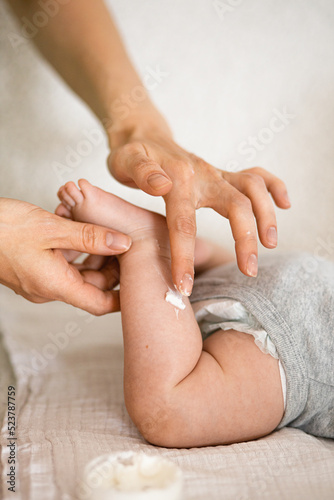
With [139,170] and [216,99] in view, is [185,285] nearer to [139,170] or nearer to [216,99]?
[139,170]

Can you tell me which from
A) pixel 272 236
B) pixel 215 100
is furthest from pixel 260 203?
pixel 215 100

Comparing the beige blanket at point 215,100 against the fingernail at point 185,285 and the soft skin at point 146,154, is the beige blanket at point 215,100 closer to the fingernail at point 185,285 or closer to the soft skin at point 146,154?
the soft skin at point 146,154

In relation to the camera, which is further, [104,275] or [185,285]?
[104,275]

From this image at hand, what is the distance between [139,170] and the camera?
82 cm

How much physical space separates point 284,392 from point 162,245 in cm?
33

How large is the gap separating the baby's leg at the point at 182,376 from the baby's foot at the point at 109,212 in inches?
2.8

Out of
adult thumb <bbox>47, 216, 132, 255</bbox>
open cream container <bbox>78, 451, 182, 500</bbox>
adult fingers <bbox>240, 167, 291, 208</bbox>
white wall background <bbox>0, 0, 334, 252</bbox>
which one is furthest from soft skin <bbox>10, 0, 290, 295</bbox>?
white wall background <bbox>0, 0, 334, 252</bbox>

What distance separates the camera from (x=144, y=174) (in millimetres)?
801

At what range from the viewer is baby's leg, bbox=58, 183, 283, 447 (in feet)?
2.43

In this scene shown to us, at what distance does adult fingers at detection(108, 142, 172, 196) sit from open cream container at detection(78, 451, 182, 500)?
402mm

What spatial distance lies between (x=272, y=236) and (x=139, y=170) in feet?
0.86

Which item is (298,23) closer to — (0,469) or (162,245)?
(162,245)

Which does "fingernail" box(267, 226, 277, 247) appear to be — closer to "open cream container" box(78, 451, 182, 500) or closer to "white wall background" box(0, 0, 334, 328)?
"open cream container" box(78, 451, 182, 500)

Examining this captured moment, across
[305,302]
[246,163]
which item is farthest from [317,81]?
[305,302]
